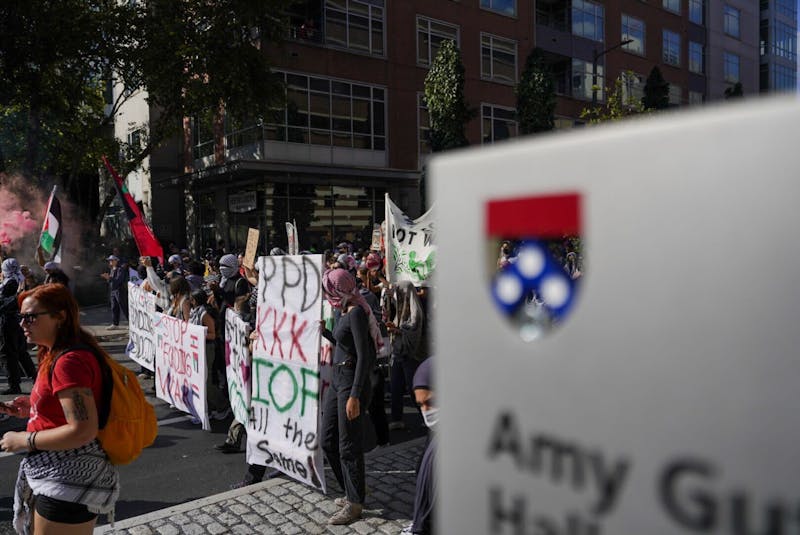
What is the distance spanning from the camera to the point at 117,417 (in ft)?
9.55

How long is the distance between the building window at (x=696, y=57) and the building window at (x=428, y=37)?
69.9ft

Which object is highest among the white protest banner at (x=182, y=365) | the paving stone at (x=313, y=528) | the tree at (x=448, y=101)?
the tree at (x=448, y=101)

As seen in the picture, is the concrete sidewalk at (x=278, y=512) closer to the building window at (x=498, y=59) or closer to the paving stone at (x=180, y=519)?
the paving stone at (x=180, y=519)

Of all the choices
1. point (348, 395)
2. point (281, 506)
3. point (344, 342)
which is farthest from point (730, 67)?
point (281, 506)

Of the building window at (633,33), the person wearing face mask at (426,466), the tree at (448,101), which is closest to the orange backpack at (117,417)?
the person wearing face mask at (426,466)

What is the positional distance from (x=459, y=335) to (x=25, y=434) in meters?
2.49

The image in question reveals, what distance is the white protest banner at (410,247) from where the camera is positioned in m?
9.03

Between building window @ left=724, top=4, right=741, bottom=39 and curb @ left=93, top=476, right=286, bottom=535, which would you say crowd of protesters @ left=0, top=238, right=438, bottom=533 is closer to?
curb @ left=93, top=476, right=286, bottom=535

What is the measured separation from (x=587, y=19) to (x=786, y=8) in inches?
1049

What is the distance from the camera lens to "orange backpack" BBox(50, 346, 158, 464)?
2863 millimetres

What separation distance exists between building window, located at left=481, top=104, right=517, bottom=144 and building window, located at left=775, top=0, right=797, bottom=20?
103ft

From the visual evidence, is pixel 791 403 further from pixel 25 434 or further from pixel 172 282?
pixel 172 282

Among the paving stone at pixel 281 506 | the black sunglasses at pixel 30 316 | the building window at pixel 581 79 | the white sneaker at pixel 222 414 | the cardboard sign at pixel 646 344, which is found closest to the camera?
the cardboard sign at pixel 646 344

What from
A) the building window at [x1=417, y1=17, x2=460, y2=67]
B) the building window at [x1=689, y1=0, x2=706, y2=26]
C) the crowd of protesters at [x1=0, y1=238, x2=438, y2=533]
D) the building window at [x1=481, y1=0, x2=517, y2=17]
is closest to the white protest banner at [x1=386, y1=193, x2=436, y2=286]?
the crowd of protesters at [x1=0, y1=238, x2=438, y2=533]
